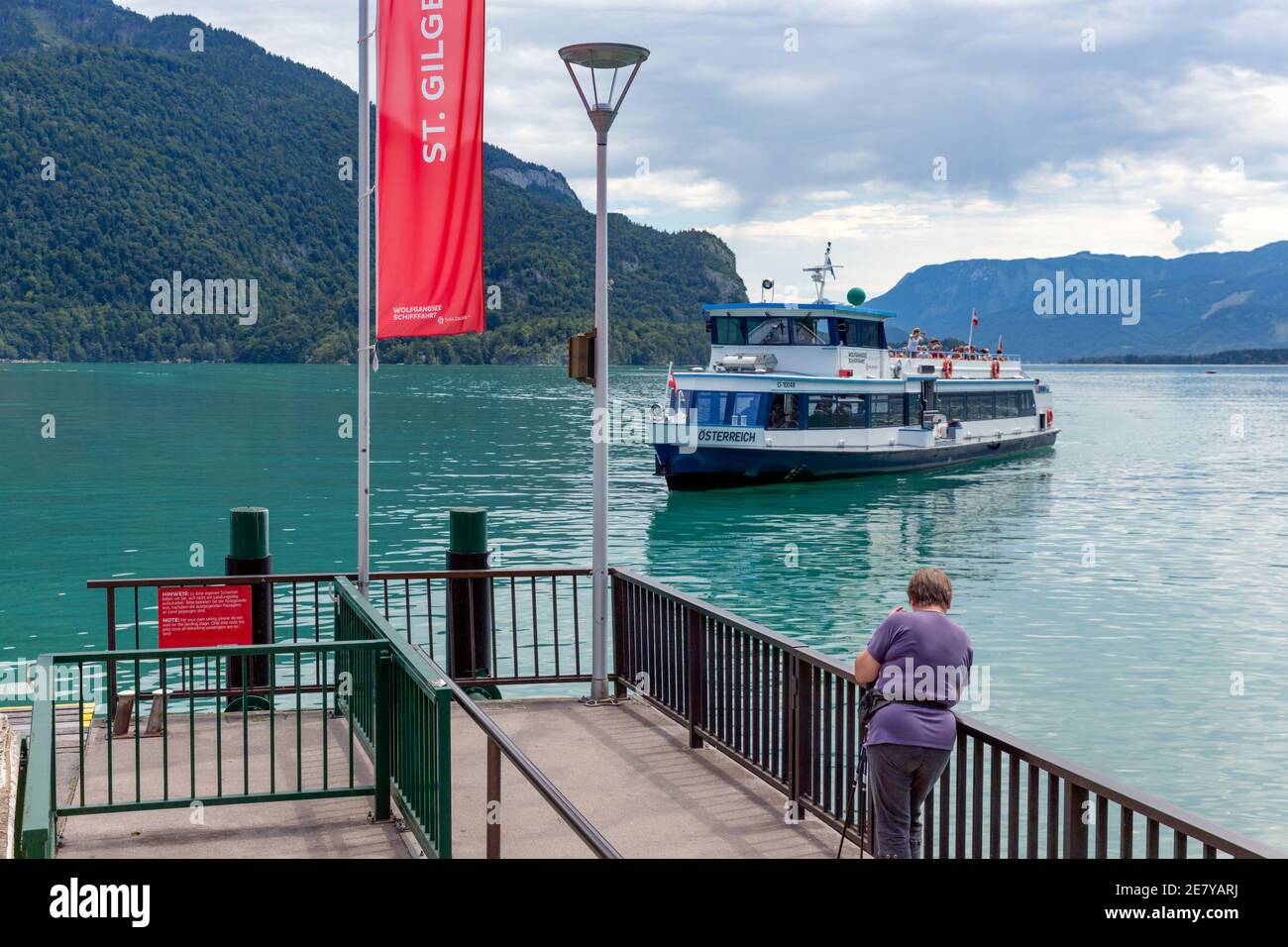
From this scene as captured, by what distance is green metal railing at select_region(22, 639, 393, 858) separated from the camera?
6.30m

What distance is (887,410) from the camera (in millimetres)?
46438

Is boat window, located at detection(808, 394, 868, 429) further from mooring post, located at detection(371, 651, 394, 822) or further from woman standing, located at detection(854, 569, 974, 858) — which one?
woman standing, located at detection(854, 569, 974, 858)

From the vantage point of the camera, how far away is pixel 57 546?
28.2 metres

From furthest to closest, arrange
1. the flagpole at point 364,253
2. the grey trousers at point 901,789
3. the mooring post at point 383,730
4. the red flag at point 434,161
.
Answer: the flagpole at point 364,253
the red flag at point 434,161
the mooring post at point 383,730
the grey trousers at point 901,789

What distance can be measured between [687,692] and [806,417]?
33.9m

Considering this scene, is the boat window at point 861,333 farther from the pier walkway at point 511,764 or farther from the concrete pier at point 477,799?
the concrete pier at point 477,799

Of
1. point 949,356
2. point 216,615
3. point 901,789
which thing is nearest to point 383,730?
point 216,615

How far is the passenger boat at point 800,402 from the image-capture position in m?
41.1

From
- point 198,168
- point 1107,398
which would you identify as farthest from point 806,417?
point 198,168

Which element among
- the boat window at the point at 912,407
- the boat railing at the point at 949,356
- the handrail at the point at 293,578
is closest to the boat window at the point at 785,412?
the boat railing at the point at 949,356

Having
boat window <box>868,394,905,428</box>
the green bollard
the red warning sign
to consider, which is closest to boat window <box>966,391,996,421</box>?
boat window <box>868,394,905,428</box>

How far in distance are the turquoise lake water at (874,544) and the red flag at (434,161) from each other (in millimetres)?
8270
